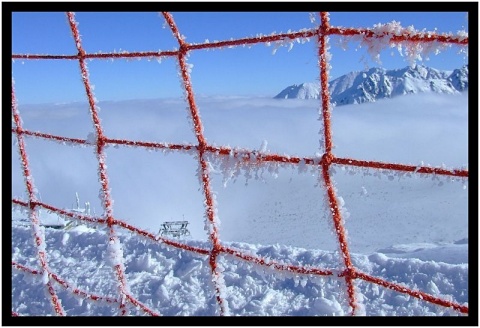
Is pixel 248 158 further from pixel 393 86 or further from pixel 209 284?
pixel 393 86

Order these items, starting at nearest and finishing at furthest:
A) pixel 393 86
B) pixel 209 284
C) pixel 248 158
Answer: pixel 248 158 → pixel 209 284 → pixel 393 86

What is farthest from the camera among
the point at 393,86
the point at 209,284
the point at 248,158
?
the point at 393,86

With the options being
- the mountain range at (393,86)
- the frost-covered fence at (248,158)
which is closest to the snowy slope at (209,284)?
the frost-covered fence at (248,158)

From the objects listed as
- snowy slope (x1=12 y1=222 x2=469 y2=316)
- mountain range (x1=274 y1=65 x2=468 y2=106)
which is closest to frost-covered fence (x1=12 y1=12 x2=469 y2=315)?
snowy slope (x1=12 y1=222 x2=469 y2=316)

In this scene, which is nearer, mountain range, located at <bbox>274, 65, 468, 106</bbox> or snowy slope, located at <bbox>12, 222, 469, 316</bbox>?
snowy slope, located at <bbox>12, 222, 469, 316</bbox>

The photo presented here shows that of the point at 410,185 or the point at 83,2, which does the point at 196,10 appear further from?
the point at 410,185

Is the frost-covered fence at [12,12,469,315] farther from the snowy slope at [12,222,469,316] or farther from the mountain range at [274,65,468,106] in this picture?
the mountain range at [274,65,468,106]

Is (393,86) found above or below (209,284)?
above

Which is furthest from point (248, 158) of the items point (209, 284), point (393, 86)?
point (393, 86)
